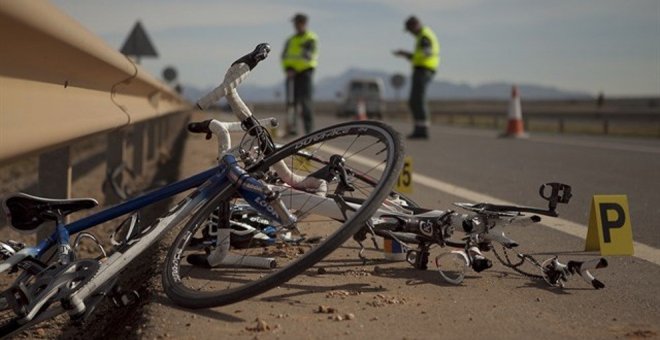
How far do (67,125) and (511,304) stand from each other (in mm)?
1924

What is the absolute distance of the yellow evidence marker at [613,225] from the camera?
367 cm

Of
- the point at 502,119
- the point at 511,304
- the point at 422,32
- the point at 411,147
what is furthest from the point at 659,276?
the point at 502,119

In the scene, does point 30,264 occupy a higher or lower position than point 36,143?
lower

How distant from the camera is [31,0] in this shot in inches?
108

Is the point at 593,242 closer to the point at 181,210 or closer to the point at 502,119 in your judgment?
the point at 181,210

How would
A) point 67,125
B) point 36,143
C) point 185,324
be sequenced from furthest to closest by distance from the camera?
point 67,125
point 36,143
point 185,324

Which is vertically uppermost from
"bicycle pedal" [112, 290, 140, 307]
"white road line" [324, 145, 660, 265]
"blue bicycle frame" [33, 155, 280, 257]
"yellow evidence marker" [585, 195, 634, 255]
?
"blue bicycle frame" [33, 155, 280, 257]

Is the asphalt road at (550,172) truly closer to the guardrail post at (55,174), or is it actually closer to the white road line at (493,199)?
the white road line at (493,199)

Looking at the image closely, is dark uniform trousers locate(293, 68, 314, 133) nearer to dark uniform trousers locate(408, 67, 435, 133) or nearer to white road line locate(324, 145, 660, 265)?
dark uniform trousers locate(408, 67, 435, 133)

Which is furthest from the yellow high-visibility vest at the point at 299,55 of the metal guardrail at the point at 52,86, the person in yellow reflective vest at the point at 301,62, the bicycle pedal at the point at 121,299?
the bicycle pedal at the point at 121,299

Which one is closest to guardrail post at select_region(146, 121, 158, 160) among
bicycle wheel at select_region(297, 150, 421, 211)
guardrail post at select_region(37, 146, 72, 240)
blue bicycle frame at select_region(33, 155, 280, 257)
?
guardrail post at select_region(37, 146, 72, 240)

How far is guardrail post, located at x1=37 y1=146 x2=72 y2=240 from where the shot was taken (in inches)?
164

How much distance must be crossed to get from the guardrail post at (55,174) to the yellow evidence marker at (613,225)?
2.51 meters

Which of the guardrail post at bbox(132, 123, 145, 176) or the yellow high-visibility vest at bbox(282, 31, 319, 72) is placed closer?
the guardrail post at bbox(132, 123, 145, 176)
